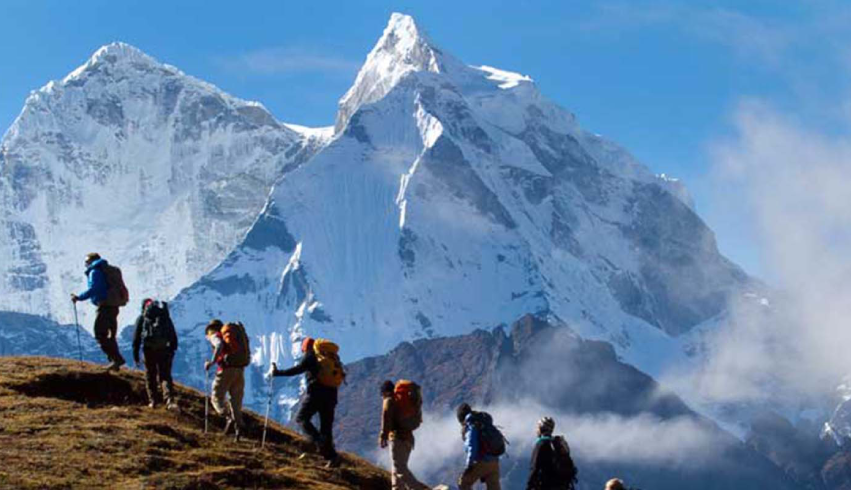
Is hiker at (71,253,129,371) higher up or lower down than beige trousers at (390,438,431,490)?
higher up

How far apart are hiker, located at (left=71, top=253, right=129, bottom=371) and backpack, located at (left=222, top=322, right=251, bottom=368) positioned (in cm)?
340

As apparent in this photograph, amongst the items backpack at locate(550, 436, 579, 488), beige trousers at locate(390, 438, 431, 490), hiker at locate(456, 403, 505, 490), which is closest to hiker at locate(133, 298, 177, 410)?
beige trousers at locate(390, 438, 431, 490)

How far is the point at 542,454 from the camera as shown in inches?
1357

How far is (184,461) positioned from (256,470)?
1.57 m

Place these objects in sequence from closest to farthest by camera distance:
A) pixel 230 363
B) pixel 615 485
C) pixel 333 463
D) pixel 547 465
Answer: pixel 615 485, pixel 547 465, pixel 333 463, pixel 230 363

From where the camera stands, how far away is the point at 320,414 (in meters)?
40.1

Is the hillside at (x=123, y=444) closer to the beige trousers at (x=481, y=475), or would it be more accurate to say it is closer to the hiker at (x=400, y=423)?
the hiker at (x=400, y=423)

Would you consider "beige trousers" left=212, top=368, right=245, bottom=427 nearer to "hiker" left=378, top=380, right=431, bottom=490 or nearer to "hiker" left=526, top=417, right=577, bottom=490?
"hiker" left=378, top=380, right=431, bottom=490

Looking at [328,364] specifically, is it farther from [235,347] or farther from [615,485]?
[615,485]

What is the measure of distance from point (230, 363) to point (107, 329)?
4790 millimetres

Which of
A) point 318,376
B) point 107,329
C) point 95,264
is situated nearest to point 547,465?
point 318,376

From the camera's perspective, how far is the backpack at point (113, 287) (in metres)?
43.3

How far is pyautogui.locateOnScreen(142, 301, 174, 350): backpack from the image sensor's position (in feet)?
137

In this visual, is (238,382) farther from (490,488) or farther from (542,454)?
(542,454)
